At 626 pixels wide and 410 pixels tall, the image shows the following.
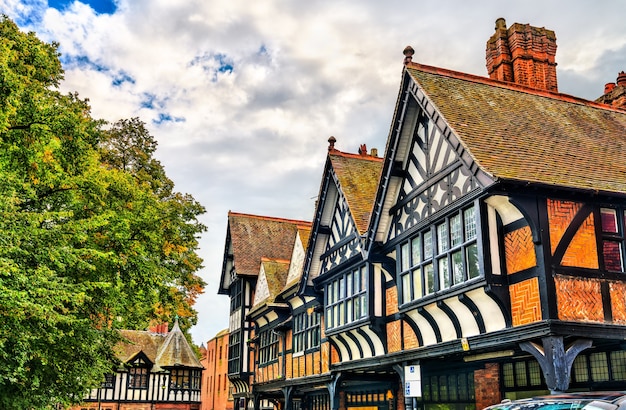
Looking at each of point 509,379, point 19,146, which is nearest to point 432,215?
point 509,379

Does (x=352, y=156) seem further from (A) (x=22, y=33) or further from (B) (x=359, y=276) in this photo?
(A) (x=22, y=33)

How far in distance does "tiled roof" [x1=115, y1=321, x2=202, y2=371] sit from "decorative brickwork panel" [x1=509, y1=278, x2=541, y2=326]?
36411 millimetres

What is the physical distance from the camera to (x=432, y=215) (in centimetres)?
1356

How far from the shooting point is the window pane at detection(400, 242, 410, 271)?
14.8 m

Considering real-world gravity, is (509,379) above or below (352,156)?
below

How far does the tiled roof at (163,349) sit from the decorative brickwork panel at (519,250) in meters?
36.3

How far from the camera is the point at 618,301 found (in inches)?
427

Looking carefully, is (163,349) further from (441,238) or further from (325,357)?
(441,238)

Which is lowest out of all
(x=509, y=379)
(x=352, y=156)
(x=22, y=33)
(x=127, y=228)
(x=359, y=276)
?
(x=509, y=379)

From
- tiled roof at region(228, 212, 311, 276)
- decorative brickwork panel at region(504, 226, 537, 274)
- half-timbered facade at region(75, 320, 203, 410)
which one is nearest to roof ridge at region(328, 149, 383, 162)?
decorative brickwork panel at region(504, 226, 537, 274)

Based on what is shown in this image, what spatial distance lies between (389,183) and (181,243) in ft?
49.8

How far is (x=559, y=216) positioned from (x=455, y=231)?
2.27 metres

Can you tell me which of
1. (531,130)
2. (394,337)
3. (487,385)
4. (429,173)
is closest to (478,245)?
(429,173)

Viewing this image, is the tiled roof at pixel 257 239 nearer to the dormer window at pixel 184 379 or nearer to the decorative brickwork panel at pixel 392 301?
the dormer window at pixel 184 379
